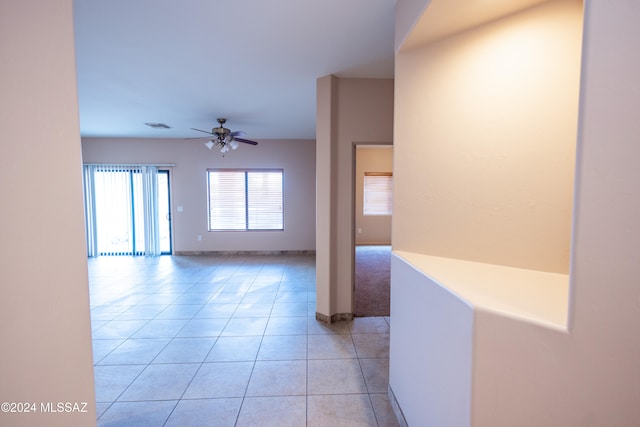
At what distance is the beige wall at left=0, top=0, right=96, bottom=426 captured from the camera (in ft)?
2.55

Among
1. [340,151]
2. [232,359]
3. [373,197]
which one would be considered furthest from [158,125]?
[373,197]

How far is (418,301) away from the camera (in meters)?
1.42

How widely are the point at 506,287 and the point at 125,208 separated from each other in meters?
7.53

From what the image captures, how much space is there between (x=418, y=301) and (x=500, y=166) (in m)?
0.86

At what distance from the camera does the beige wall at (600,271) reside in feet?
2.18

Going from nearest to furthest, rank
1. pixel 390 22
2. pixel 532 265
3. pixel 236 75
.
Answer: pixel 532 265
pixel 390 22
pixel 236 75

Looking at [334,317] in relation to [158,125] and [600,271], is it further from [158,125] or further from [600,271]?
[158,125]

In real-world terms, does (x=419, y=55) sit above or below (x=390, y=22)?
below

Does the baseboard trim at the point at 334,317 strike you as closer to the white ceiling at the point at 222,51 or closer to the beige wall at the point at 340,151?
the beige wall at the point at 340,151

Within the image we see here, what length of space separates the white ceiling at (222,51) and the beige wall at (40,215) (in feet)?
4.64

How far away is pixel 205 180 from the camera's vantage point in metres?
6.48

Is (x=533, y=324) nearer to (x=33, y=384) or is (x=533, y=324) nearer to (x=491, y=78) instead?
(x=491, y=78)

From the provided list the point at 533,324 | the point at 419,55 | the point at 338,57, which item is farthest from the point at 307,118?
the point at 533,324

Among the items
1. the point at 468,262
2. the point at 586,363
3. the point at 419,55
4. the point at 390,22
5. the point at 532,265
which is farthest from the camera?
the point at 390,22
